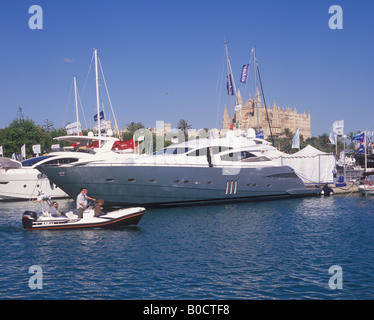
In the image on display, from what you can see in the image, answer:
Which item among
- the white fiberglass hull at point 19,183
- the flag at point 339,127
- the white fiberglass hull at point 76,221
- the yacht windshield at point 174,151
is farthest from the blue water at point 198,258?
the flag at point 339,127

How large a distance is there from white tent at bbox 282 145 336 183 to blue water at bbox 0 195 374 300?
1398 centimetres

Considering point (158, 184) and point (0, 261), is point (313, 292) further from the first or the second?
point (158, 184)

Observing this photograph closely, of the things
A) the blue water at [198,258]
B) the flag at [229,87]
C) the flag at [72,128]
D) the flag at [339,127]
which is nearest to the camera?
the blue water at [198,258]

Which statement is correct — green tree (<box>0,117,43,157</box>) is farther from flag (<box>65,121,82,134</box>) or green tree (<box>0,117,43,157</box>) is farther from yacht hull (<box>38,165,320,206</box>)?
yacht hull (<box>38,165,320,206</box>)

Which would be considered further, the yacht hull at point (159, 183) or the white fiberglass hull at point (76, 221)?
the yacht hull at point (159, 183)

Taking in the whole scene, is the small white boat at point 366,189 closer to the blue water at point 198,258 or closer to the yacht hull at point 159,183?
the yacht hull at point 159,183

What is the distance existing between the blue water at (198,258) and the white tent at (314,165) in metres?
14.0

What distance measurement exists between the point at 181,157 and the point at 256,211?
18.7 feet

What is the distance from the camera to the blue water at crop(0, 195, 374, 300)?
34.1 feet

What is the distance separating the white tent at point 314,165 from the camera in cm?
3509

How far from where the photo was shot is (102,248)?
579 inches

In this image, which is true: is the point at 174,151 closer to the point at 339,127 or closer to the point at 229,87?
the point at 229,87

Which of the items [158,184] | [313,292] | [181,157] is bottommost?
[313,292]
